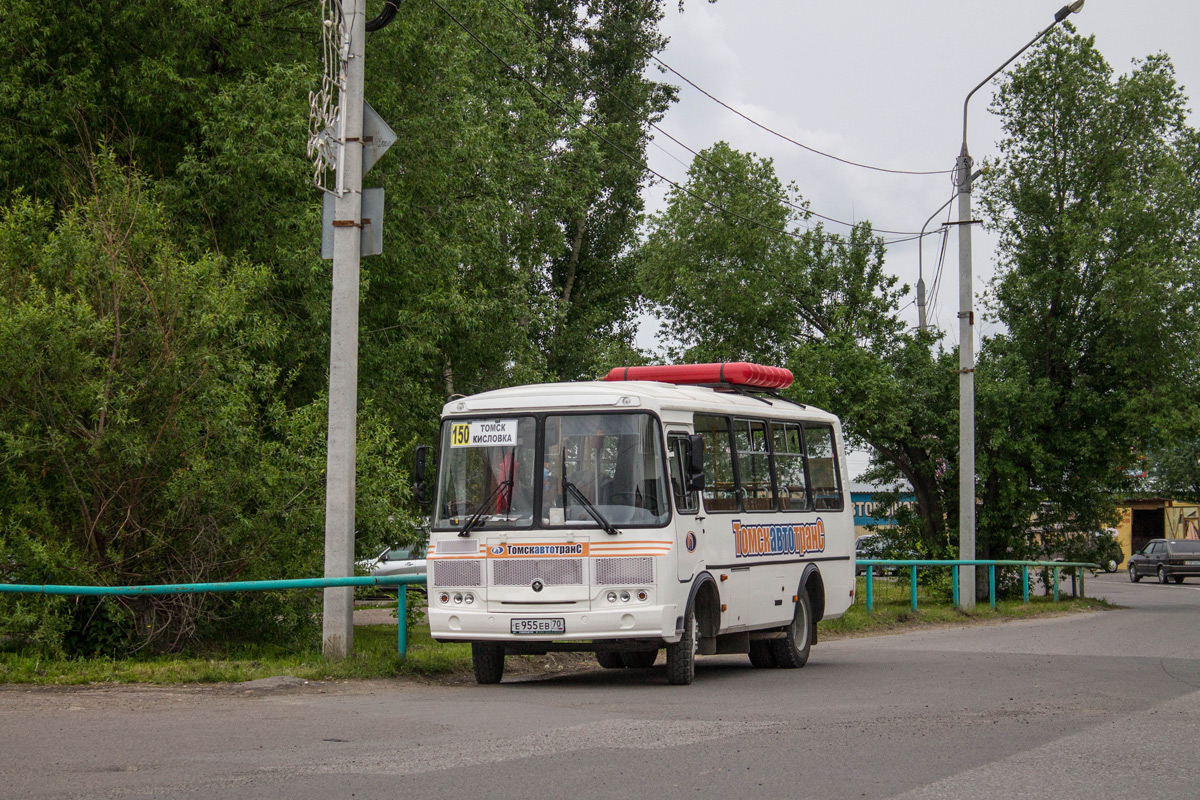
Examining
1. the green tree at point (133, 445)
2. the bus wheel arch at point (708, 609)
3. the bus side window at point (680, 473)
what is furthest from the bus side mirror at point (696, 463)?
the green tree at point (133, 445)

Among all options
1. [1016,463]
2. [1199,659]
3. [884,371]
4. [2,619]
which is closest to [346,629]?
[2,619]

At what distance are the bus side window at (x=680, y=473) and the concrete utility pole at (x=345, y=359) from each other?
315 cm

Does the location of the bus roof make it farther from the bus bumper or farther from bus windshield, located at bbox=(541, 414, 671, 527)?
the bus bumper

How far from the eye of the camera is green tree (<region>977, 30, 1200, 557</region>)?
107 ft

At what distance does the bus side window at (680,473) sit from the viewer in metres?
12.8

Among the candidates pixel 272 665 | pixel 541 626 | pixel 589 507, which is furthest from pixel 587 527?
pixel 272 665

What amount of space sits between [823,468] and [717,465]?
3.06 m

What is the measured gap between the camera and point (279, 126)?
62.3 feet

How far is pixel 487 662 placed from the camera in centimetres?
1315

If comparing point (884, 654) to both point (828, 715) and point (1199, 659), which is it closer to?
point (1199, 659)

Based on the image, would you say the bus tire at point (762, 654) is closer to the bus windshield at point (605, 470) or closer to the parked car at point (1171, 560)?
the bus windshield at point (605, 470)

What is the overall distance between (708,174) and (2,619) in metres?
30.3

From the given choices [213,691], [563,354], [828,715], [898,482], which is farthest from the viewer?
[563,354]

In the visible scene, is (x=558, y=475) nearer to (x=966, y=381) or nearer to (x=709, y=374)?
(x=709, y=374)
